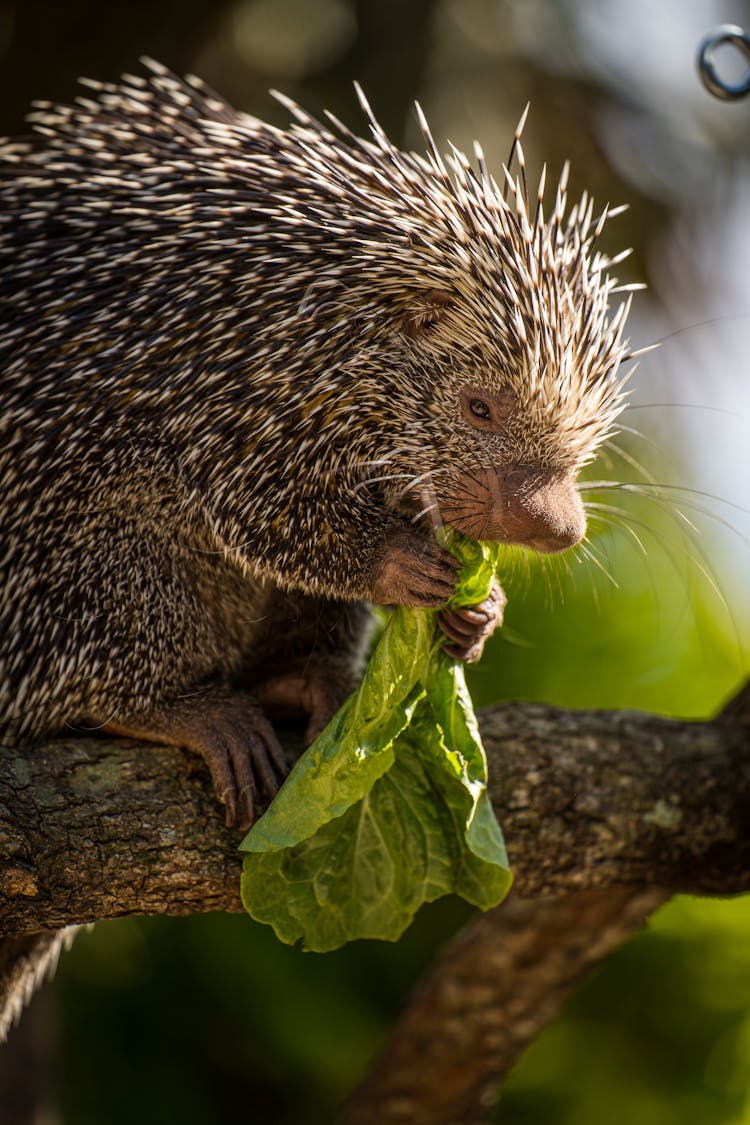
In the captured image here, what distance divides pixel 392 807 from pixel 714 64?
1826 millimetres

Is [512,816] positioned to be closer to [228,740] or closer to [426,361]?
[228,740]

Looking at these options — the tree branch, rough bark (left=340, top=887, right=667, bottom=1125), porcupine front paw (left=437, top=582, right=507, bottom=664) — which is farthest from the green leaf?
rough bark (left=340, top=887, right=667, bottom=1125)

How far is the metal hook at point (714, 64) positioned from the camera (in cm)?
259

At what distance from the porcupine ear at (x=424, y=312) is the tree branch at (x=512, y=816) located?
94cm

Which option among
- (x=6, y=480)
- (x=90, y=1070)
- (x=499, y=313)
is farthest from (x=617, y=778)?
(x=90, y=1070)

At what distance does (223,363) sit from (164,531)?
1.26 feet

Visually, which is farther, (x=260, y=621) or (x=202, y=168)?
(x=260, y=621)

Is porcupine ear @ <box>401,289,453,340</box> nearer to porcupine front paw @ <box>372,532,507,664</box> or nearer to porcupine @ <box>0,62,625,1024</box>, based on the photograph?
porcupine @ <box>0,62,625,1024</box>

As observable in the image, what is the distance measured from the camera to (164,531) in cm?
242

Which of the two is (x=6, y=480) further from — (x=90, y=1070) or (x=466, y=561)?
(x=90, y=1070)

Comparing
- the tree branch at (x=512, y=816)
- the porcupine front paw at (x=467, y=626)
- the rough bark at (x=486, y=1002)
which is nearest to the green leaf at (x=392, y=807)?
the porcupine front paw at (x=467, y=626)

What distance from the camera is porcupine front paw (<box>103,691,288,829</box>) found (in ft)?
7.41

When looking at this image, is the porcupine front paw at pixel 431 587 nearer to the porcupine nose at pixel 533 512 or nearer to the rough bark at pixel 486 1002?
the porcupine nose at pixel 533 512

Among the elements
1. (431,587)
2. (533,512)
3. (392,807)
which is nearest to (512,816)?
(392,807)
